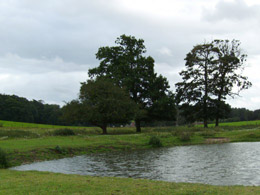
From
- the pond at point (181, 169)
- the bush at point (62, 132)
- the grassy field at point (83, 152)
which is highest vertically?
the bush at point (62, 132)

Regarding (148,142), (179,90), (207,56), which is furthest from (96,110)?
(207,56)

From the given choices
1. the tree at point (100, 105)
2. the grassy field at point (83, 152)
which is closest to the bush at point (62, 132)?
the grassy field at point (83, 152)

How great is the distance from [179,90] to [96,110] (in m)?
25.7

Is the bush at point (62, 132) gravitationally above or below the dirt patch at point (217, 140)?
above

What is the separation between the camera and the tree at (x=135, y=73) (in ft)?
188

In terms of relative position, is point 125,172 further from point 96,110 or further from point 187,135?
point 96,110

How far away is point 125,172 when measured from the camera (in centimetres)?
1930

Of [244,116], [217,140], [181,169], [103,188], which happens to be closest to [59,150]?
[181,169]

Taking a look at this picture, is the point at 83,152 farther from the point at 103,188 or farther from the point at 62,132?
the point at 103,188

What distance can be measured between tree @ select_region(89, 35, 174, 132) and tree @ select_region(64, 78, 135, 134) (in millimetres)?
6661

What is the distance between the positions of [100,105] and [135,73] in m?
13.2

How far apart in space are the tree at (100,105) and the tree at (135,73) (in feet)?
21.9

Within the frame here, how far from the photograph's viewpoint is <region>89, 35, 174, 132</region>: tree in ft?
188

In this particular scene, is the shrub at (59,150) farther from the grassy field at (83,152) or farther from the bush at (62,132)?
the bush at (62,132)
